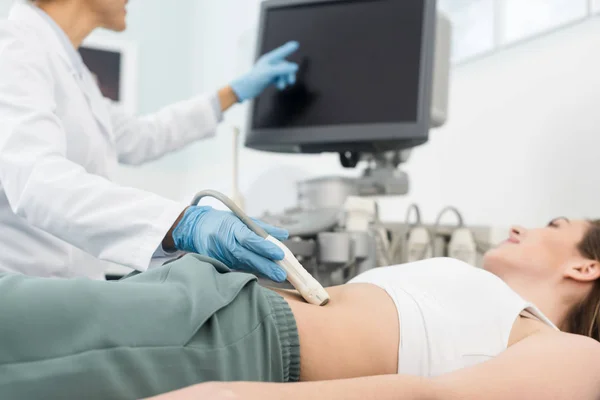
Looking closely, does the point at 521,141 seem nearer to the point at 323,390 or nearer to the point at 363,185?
the point at 363,185

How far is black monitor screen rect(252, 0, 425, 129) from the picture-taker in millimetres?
→ 1584

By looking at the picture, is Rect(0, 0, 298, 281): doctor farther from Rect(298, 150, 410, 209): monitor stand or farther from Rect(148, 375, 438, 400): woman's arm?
Rect(298, 150, 410, 209): monitor stand

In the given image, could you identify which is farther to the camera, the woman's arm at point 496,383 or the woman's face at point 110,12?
the woman's face at point 110,12

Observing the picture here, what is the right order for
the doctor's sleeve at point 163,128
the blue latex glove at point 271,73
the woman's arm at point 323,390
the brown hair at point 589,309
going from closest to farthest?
the woman's arm at point 323,390
the brown hair at point 589,309
the blue latex glove at point 271,73
the doctor's sleeve at point 163,128

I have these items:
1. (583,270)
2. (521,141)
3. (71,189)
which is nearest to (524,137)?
(521,141)

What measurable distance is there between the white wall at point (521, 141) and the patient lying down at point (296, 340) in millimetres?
539

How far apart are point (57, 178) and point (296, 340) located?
56 cm

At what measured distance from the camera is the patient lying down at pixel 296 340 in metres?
0.62

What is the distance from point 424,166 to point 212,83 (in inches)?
70.6

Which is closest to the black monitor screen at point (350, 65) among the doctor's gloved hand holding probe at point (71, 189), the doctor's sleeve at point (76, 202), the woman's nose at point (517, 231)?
the woman's nose at point (517, 231)

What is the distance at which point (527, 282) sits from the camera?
1.24m

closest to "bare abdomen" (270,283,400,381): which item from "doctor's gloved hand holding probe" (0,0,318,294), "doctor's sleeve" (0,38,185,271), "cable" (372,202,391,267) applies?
"doctor's gloved hand holding probe" (0,0,318,294)

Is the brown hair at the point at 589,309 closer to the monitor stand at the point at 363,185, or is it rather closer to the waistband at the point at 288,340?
the monitor stand at the point at 363,185

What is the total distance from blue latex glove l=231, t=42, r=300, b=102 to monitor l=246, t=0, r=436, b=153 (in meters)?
0.03
